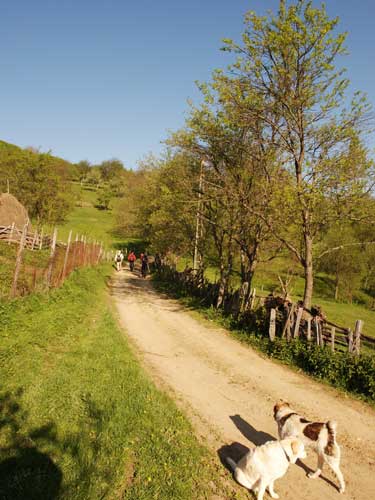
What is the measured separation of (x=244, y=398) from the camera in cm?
823

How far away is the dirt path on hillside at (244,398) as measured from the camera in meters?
5.61

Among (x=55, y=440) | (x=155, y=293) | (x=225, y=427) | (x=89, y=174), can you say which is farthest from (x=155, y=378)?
(x=89, y=174)

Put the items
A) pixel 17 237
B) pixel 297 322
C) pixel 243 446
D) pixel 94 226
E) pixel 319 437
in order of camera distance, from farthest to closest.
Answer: pixel 94 226 → pixel 17 237 → pixel 297 322 → pixel 243 446 → pixel 319 437

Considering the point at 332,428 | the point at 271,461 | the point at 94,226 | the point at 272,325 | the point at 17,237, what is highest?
the point at 94,226

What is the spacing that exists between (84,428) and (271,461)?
11.1ft

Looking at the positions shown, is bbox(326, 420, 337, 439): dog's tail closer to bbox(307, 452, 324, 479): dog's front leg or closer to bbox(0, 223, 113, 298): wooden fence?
bbox(307, 452, 324, 479): dog's front leg

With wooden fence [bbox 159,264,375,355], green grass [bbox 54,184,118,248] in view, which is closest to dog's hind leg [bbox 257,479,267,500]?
wooden fence [bbox 159,264,375,355]

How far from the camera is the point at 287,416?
5.78 meters

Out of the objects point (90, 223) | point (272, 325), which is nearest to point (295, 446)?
point (272, 325)

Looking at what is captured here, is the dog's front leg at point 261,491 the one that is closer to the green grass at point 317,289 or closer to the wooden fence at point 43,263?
the wooden fence at point 43,263

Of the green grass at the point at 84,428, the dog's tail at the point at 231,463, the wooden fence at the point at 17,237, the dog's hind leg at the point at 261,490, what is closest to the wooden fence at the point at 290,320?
the green grass at the point at 84,428

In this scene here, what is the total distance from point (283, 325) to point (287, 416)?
21.2ft

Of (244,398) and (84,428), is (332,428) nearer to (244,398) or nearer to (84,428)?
(244,398)

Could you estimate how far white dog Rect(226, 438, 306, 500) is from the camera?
475 centimetres
